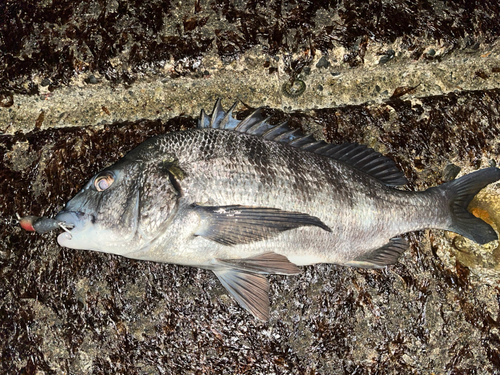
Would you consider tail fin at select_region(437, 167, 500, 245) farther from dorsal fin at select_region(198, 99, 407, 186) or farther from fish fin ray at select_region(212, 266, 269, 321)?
fish fin ray at select_region(212, 266, 269, 321)

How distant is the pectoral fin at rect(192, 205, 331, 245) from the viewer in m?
1.88

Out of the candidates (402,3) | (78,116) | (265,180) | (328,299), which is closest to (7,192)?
(78,116)

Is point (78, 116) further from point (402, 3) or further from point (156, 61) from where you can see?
point (402, 3)

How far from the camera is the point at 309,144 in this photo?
218 centimetres

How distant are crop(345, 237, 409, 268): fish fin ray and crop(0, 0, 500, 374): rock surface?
0.44 feet

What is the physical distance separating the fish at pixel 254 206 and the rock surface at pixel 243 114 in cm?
21

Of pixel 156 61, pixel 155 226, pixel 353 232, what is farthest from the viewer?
pixel 156 61

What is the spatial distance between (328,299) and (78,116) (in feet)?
6.28

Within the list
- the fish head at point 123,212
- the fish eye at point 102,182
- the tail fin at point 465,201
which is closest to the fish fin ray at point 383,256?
the tail fin at point 465,201

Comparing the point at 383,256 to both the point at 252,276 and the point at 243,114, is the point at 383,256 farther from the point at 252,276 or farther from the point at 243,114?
the point at 243,114

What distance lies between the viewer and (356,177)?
214 centimetres

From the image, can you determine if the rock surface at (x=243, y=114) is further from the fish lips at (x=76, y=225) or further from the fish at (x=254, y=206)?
the fish lips at (x=76, y=225)

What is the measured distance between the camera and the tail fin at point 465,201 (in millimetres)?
2213

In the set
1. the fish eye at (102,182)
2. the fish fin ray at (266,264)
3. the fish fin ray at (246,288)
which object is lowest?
the fish fin ray at (246,288)
